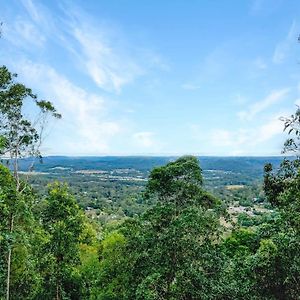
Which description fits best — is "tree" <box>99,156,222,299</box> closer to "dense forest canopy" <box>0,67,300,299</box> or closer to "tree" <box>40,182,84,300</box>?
"dense forest canopy" <box>0,67,300,299</box>

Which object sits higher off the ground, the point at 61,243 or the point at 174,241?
the point at 174,241

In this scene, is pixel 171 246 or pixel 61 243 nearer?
pixel 171 246

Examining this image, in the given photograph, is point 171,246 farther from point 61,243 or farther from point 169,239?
point 61,243

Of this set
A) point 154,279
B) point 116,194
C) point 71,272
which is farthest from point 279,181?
point 116,194

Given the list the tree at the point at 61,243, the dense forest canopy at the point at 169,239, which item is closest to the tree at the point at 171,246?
the dense forest canopy at the point at 169,239

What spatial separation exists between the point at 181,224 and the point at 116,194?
92.4 m

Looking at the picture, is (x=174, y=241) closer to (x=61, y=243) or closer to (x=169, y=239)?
(x=169, y=239)

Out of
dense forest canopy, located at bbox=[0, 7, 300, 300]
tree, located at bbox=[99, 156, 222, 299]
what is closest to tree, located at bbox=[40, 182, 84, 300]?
dense forest canopy, located at bbox=[0, 7, 300, 300]

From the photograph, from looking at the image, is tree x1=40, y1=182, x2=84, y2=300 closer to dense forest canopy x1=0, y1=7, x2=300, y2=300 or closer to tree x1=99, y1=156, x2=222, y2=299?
dense forest canopy x1=0, y1=7, x2=300, y2=300

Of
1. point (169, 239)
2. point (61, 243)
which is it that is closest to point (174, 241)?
point (169, 239)

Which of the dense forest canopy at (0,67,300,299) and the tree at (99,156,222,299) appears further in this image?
the tree at (99,156,222,299)

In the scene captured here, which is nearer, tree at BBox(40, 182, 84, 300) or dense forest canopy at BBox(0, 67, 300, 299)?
dense forest canopy at BBox(0, 67, 300, 299)

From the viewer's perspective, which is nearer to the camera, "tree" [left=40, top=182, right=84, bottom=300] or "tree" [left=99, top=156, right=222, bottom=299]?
"tree" [left=99, top=156, right=222, bottom=299]

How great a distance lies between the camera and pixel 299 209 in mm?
9406
